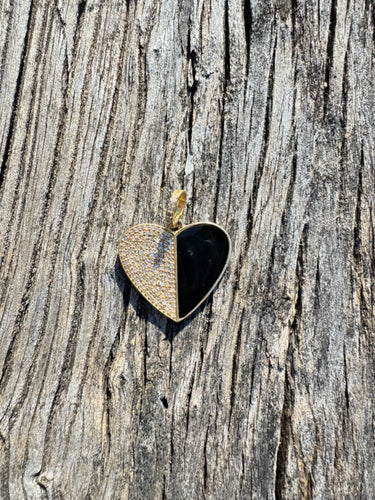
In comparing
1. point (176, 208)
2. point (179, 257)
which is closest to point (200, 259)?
point (179, 257)

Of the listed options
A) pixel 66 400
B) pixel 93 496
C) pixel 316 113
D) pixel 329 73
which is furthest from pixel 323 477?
pixel 329 73

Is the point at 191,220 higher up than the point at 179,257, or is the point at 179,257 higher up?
the point at 191,220

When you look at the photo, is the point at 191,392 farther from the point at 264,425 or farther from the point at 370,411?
the point at 370,411

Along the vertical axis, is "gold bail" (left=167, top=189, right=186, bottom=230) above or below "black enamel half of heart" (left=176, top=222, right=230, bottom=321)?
above

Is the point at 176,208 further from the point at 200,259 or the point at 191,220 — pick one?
the point at 200,259

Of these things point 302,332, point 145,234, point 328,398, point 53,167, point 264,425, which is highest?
point 53,167
